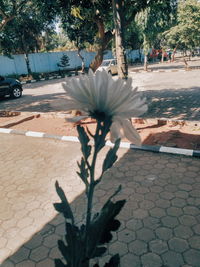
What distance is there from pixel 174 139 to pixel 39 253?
14.8ft

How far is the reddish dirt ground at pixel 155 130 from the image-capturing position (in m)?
6.37

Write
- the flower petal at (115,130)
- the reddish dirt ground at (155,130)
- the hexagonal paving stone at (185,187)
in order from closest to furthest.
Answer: the flower petal at (115,130)
the hexagonal paving stone at (185,187)
the reddish dirt ground at (155,130)

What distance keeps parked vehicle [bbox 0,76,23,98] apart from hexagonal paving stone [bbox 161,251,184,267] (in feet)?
46.4

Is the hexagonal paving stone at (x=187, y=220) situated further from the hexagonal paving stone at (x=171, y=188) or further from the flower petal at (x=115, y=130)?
the flower petal at (x=115, y=130)

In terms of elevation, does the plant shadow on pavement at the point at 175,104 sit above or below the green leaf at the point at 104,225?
below

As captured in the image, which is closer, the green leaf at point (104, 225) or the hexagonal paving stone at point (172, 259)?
the green leaf at point (104, 225)

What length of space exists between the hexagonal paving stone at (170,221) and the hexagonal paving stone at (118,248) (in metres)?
0.70

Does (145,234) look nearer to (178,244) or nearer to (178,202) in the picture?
(178,244)

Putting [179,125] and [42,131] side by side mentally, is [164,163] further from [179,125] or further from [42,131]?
[42,131]

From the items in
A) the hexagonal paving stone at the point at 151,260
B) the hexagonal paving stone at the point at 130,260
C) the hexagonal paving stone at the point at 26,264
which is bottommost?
the hexagonal paving stone at the point at 26,264

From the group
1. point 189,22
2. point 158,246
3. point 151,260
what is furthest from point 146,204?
point 189,22

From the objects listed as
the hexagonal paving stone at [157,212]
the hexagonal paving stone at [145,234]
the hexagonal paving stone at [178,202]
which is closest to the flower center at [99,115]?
the hexagonal paving stone at [145,234]

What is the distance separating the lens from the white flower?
1.18 meters

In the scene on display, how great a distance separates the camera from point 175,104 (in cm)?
1095
